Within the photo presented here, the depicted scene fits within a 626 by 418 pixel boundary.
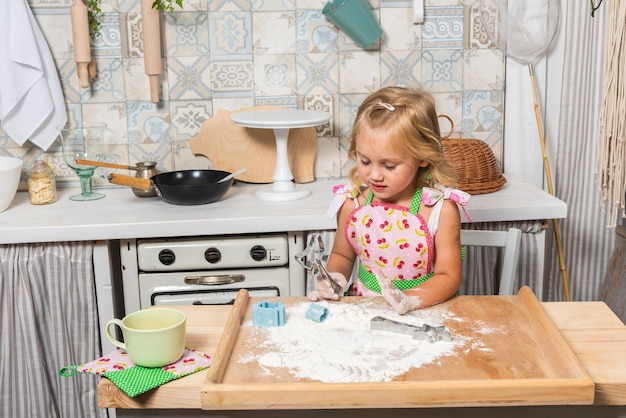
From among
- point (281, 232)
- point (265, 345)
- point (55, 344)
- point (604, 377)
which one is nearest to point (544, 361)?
point (604, 377)

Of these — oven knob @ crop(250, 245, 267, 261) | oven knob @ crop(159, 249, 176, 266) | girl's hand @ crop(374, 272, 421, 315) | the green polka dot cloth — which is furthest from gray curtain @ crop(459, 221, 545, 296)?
the green polka dot cloth

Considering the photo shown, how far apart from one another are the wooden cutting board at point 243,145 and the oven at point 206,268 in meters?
0.42

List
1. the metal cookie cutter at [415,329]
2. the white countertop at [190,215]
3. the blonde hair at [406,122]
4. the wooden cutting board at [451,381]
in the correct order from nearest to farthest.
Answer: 1. the wooden cutting board at [451,381]
2. the metal cookie cutter at [415,329]
3. the blonde hair at [406,122]
4. the white countertop at [190,215]

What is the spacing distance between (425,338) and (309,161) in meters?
1.49

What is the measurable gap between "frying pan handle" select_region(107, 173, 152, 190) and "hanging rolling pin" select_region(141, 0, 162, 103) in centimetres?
39

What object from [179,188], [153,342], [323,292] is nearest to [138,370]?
[153,342]

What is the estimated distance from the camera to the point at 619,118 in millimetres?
2281

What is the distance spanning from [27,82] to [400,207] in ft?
4.77

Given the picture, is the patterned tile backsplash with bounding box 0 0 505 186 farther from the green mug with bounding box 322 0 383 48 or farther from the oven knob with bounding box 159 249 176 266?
the oven knob with bounding box 159 249 176 266

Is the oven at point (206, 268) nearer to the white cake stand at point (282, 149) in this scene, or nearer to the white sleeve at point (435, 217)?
the white cake stand at point (282, 149)

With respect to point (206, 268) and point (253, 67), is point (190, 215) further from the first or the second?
point (253, 67)

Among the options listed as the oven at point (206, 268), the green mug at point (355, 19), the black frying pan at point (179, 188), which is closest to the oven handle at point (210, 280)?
the oven at point (206, 268)

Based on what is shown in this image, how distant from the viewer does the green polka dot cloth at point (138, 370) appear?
1.21m

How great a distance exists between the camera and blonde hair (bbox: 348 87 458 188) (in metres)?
1.69
